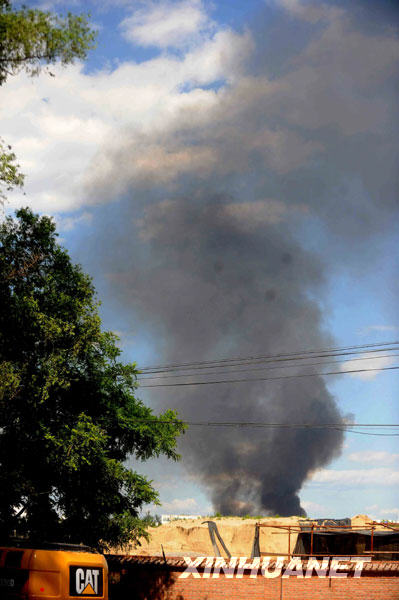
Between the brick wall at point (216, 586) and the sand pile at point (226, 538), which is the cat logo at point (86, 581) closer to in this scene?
the brick wall at point (216, 586)

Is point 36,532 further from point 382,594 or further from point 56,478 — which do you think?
point 382,594

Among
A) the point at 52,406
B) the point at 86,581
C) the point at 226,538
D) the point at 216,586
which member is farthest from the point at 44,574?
the point at 226,538

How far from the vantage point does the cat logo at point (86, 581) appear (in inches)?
581

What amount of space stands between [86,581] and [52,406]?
16113 millimetres

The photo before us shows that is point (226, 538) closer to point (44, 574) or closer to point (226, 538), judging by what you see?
point (226, 538)

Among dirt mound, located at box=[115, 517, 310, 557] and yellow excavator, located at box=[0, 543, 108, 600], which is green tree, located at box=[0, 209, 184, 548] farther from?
dirt mound, located at box=[115, 517, 310, 557]

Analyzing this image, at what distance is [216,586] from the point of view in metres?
24.5

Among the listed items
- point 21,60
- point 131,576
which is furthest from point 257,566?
point 21,60

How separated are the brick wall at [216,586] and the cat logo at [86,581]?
31.3 feet

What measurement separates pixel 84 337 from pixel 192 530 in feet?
190

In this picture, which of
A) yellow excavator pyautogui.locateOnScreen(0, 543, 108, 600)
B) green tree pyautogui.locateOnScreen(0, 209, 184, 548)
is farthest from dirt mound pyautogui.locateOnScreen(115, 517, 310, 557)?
yellow excavator pyautogui.locateOnScreen(0, 543, 108, 600)

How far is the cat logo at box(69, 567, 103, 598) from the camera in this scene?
1476 cm

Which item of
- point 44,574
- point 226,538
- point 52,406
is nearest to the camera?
point 44,574

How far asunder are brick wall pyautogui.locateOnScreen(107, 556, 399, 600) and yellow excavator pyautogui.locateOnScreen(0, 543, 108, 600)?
982 centimetres
